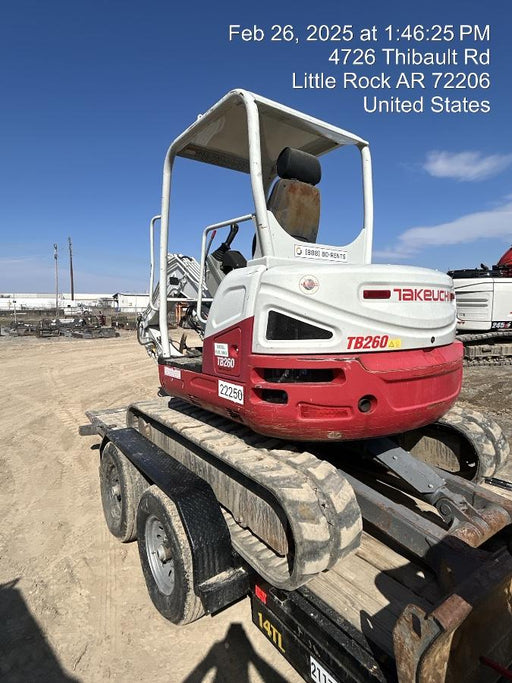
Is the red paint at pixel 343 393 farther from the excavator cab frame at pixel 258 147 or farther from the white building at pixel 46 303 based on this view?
the white building at pixel 46 303

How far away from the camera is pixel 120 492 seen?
402cm

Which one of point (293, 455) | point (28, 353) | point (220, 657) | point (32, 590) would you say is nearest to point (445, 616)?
point (293, 455)

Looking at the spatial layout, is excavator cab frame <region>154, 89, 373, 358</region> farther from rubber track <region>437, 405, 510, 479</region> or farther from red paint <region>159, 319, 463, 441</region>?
rubber track <region>437, 405, 510, 479</region>

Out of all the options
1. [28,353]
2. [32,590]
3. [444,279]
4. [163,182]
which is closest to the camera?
[444,279]

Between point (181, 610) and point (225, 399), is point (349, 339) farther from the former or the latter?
point (181, 610)

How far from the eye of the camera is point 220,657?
2.76m

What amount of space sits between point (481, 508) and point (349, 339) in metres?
1.43

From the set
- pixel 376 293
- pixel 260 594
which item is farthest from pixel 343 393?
pixel 260 594

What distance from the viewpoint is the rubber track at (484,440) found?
11.5 feet

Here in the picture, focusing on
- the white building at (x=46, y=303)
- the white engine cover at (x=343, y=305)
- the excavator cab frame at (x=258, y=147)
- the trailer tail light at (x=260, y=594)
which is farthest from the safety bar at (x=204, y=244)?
the white building at (x=46, y=303)

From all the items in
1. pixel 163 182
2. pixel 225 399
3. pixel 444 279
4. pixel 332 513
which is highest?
pixel 163 182

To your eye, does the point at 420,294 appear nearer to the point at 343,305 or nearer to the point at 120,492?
the point at 343,305

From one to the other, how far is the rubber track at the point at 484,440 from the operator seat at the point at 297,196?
201 centimetres

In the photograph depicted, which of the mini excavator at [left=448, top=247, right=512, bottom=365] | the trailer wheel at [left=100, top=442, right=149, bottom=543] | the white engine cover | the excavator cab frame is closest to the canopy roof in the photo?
the excavator cab frame
